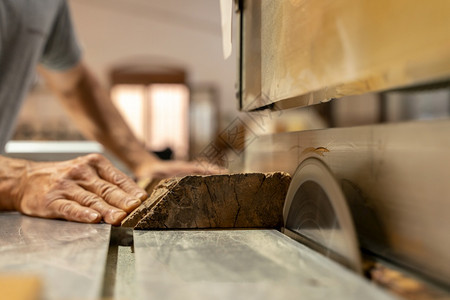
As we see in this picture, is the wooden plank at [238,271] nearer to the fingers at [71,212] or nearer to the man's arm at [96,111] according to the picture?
the fingers at [71,212]

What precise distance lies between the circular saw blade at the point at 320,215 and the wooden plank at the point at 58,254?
0.90 feet

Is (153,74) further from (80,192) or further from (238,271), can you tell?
(238,271)

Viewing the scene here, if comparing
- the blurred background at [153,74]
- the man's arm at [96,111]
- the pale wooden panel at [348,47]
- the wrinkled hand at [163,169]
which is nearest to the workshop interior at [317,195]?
the pale wooden panel at [348,47]

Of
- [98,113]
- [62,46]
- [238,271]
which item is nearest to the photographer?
[238,271]

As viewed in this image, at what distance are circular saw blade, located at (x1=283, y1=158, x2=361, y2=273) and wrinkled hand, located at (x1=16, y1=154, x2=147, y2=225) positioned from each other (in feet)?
0.91

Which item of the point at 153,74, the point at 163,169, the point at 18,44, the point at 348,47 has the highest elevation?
the point at 153,74

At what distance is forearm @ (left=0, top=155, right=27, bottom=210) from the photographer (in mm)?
917

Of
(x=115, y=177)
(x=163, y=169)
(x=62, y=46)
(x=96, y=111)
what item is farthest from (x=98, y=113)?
(x=115, y=177)

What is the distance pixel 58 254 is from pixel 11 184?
1.52 ft

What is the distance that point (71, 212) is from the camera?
0.79 m

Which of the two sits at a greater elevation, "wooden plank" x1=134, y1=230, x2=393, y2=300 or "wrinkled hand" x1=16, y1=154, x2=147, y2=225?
"wrinkled hand" x1=16, y1=154, x2=147, y2=225

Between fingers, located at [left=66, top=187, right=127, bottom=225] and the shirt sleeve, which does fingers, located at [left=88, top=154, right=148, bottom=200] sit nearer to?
fingers, located at [left=66, top=187, right=127, bottom=225]

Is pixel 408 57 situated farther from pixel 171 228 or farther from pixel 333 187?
pixel 171 228

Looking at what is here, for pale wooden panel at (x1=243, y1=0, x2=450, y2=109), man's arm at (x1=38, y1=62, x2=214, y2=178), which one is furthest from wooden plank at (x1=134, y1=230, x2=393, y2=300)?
man's arm at (x1=38, y1=62, x2=214, y2=178)
